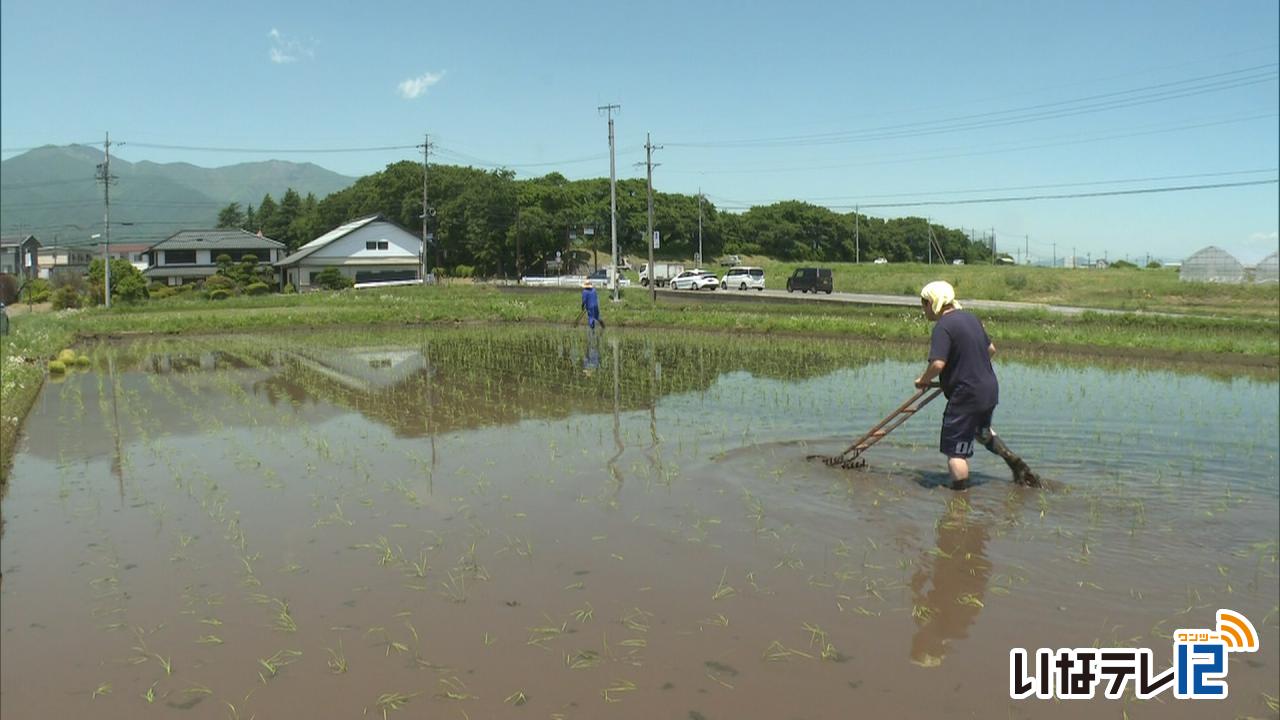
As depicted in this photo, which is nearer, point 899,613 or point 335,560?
point 899,613

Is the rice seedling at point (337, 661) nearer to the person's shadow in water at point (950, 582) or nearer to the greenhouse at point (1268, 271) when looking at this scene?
the person's shadow in water at point (950, 582)

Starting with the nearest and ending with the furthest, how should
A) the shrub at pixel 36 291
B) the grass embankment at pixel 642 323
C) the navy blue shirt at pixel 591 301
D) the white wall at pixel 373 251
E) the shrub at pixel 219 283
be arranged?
the grass embankment at pixel 642 323 → the navy blue shirt at pixel 591 301 → the shrub at pixel 219 283 → the shrub at pixel 36 291 → the white wall at pixel 373 251

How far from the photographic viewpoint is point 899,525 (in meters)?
5.61

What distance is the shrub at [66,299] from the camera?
137 ft

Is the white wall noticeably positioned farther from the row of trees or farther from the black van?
the black van

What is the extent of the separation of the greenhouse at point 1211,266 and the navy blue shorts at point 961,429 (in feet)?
133

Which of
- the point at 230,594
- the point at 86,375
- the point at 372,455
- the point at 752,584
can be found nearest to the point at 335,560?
the point at 230,594

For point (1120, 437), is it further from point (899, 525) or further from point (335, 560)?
point (335, 560)

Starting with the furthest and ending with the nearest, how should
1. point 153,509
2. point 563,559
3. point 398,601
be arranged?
point 153,509
point 563,559
point 398,601

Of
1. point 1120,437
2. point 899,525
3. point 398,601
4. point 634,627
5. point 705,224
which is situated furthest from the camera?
point 705,224

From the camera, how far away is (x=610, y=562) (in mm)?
4965

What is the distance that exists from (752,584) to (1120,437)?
596 cm

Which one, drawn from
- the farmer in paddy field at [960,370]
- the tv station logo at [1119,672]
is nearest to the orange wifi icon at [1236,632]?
the tv station logo at [1119,672]

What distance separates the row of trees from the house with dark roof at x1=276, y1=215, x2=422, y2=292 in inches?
133
